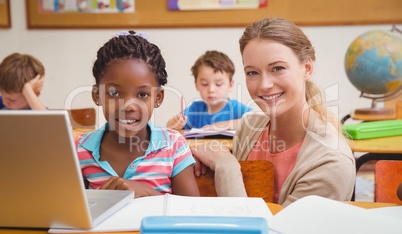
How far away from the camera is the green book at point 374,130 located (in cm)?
185

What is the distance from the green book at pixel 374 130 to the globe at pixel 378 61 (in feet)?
1.55

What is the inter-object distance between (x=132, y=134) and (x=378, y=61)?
5.83ft

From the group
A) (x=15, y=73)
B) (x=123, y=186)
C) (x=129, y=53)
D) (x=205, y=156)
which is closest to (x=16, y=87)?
(x=15, y=73)

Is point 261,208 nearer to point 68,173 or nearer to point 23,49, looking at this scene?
point 68,173

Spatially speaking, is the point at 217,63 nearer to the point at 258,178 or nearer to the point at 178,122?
the point at 178,122

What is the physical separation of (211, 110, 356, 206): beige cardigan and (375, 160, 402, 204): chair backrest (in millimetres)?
86

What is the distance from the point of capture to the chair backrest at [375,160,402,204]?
107cm

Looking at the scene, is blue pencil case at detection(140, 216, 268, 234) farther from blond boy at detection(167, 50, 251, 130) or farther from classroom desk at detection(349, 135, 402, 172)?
blond boy at detection(167, 50, 251, 130)

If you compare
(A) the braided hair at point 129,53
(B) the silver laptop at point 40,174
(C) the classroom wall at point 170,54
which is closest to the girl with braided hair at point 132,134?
(A) the braided hair at point 129,53

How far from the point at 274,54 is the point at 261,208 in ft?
2.10

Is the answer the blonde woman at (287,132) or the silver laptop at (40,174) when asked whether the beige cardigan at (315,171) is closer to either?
the blonde woman at (287,132)

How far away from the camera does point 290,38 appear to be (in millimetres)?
1297

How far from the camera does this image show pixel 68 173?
1.88ft

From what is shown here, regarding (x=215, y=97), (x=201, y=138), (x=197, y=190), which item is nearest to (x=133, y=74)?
(x=197, y=190)
